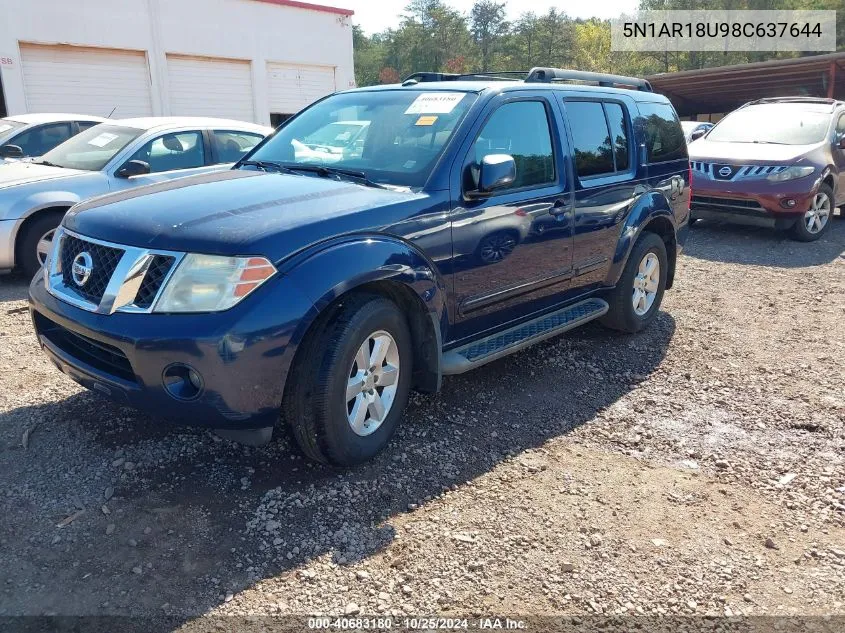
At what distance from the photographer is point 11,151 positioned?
304 inches

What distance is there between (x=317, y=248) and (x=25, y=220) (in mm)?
4764

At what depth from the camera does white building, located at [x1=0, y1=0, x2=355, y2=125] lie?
15945 mm

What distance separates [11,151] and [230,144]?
2.42 meters

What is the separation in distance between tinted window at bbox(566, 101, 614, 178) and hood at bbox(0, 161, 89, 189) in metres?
4.75

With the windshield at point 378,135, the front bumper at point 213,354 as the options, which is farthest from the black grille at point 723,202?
the front bumper at point 213,354

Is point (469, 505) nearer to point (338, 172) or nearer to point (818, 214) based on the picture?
point (338, 172)

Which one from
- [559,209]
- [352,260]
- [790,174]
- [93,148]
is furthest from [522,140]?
[790,174]

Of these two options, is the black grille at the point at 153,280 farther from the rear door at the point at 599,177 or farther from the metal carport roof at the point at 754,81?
the metal carport roof at the point at 754,81

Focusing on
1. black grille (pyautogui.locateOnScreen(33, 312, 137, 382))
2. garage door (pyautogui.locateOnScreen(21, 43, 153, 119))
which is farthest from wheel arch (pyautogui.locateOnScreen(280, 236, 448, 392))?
garage door (pyautogui.locateOnScreen(21, 43, 153, 119))

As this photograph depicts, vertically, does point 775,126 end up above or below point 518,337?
above

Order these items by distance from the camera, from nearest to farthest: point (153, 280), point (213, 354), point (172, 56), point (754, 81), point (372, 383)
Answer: point (213, 354)
point (153, 280)
point (372, 383)
point (172, 56)
point (754, 81)

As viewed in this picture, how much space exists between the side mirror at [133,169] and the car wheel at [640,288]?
4323 millimetres

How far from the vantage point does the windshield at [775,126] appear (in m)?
10.2

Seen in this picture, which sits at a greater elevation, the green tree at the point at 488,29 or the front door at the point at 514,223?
the green tree at the point at 488,29
